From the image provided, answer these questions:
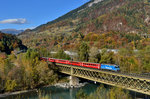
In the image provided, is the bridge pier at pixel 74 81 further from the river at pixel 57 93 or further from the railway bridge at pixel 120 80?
the river at pixel 57 93

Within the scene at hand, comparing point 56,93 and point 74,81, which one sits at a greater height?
point 74,81

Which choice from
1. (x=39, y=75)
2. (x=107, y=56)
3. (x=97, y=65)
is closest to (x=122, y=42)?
(x=107, y=56)

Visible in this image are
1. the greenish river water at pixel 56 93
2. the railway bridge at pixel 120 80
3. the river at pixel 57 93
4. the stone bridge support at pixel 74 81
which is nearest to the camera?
the railway bridge at pixel 120 80


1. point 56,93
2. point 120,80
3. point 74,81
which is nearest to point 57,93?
point 56,93

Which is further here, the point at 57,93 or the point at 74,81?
the point at 74,81

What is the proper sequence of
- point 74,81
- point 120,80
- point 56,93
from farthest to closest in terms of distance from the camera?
point 74,81, point 120,80, point 56,93

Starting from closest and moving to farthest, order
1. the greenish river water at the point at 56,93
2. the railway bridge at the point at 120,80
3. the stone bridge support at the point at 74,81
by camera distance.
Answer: the railway bridge at the point at 120,80 → the greenish river water at the point at 56,93 → the stone bridge support at the point at 74,81

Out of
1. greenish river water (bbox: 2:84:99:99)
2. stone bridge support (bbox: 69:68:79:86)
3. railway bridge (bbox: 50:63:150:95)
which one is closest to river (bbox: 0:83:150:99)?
greenish river water (bbox: 2:84:99:99)

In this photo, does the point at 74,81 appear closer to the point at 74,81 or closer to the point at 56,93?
the point at 74,81

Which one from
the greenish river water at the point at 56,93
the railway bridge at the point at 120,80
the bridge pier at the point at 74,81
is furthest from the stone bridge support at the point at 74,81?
the greenish river water at the point at 56,93

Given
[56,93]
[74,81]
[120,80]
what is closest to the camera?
[56,93]

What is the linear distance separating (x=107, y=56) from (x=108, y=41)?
4292 centimetres

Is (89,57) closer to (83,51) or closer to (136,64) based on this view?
(83,51)

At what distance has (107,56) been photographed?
1789 inches
